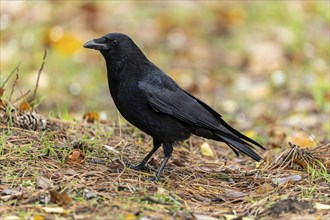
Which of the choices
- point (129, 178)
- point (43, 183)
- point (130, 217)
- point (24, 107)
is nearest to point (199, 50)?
point (24, 107)

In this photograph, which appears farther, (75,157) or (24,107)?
(24,107)

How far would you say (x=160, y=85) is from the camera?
5.10 meters

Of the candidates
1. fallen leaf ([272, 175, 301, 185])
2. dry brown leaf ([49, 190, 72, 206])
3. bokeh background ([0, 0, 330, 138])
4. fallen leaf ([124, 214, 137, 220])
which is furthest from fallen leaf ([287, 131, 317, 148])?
dry brown leaf ([49, 190, 72, 206])

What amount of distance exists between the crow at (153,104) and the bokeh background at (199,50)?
2919mm

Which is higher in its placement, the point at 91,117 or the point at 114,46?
the point at 114,46

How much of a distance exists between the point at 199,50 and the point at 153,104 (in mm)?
5957

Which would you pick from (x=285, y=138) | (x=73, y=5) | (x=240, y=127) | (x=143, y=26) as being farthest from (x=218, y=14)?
(x=285, y=138)

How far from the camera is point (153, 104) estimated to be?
4.95 meters

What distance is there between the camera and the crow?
4.93m

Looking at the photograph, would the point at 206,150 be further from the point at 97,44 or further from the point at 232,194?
the point at 97,44

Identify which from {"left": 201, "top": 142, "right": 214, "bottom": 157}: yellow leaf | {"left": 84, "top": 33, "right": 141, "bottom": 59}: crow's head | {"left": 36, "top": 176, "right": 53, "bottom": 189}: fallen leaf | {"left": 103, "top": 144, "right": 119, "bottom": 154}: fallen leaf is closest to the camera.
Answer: {"left": 36, "top": 176, "right": 53, "bottom": 189}: fallen leaf

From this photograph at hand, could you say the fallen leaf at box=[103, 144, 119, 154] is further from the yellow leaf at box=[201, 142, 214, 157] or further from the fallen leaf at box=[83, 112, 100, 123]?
the yellow leaf at box=[201, 142, 214, 157]

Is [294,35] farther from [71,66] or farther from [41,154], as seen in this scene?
[41,154]

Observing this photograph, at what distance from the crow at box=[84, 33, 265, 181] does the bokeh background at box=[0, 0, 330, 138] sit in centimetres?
292
